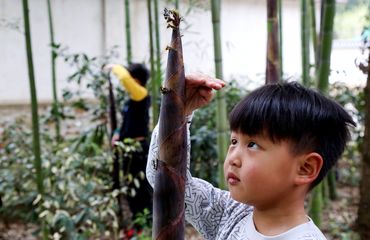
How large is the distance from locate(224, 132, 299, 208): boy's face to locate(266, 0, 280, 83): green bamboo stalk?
2.73 ft

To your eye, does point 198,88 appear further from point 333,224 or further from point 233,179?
point 333,224

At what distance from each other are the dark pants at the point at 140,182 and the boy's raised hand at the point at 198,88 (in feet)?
8.20

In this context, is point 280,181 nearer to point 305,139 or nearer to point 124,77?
point 305,139

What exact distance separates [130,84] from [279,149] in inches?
102

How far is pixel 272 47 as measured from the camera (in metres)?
1.69

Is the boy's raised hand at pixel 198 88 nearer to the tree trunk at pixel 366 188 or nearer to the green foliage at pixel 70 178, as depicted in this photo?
the tree trunk at pixel 366 188

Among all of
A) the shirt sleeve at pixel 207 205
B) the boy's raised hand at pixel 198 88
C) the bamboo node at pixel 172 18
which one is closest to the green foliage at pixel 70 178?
the shirt sleeve at pixel 207 205

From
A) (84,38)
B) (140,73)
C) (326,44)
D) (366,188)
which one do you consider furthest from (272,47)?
(84,38)

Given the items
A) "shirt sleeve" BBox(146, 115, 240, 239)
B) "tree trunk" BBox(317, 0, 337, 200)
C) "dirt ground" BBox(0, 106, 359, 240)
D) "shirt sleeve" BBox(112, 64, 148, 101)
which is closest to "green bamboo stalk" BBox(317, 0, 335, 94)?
"tree trunk" BBox(317, 0, 337, 200)

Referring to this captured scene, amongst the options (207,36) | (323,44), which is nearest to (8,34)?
(207,36)

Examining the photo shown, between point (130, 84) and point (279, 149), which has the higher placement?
point (279, 149)

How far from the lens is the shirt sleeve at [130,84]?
3324 millimetres

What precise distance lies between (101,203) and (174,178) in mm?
2267

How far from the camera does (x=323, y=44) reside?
2.02 m
